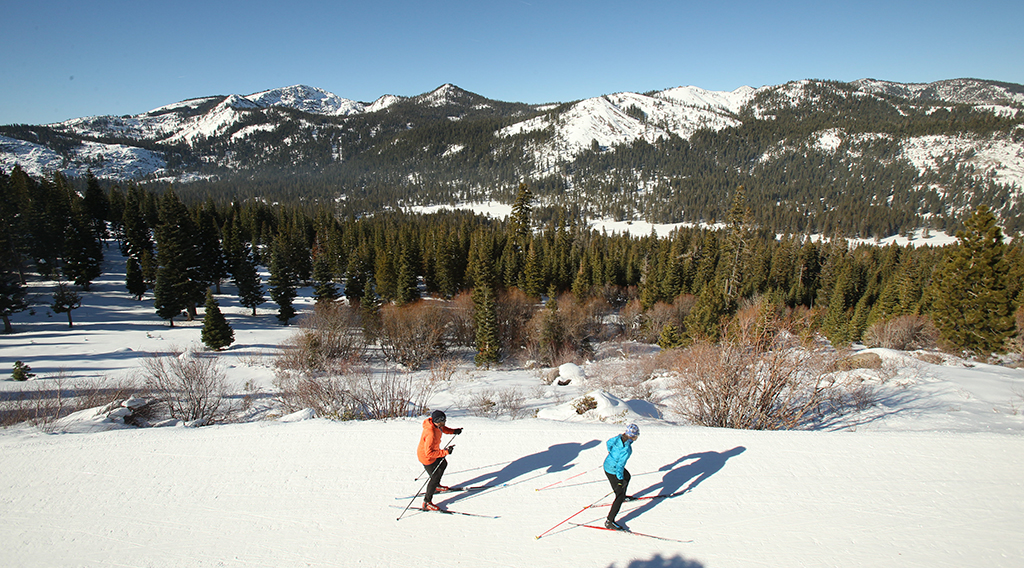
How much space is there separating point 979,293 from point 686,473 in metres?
32.1

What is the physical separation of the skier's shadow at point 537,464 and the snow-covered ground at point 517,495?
0.04m

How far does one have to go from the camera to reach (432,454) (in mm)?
6840

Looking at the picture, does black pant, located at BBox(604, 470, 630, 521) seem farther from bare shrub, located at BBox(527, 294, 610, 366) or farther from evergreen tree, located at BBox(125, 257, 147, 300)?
evergreen tree, located at BBox(125, 257, 147, 300)

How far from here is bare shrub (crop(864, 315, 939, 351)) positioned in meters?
30.0

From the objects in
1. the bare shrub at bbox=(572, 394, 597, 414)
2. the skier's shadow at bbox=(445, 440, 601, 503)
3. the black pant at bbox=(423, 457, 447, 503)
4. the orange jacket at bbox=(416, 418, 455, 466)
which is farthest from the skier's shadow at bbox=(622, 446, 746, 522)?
the bare shrub at bbox=(572, 394, 597, 414)

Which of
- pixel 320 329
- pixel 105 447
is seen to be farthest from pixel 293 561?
pixel 320 329

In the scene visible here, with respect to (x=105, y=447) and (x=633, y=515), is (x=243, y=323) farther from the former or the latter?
(x=633, y=515)

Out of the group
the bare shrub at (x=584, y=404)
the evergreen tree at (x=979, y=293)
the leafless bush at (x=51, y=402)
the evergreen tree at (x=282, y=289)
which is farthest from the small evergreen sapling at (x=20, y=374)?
the evergreen tree at (x=979, y=293)

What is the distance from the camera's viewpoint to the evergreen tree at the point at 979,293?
81.3 feet

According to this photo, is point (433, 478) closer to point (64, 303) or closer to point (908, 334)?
point (908, 334)

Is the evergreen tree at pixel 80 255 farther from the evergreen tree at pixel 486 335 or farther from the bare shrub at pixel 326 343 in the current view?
the evergreen tree at pixel 486 335

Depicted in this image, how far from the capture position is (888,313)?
45.9 m

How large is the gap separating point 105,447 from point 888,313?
210ft

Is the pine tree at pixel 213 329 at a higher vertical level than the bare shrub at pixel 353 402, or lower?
lower
